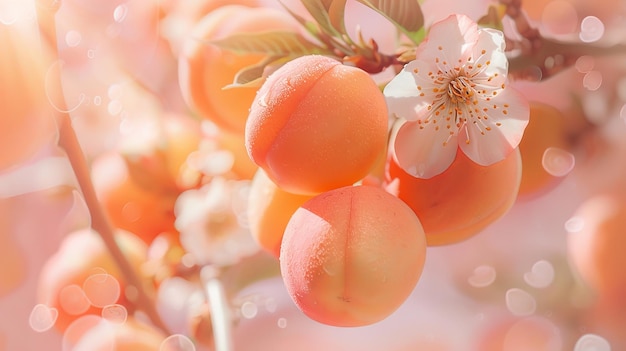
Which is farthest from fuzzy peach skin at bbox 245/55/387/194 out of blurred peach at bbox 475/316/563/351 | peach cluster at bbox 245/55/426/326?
blurred peach at bbox 475/316/563/351

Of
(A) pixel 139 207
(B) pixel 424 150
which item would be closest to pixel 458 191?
(B) pixel 424 150

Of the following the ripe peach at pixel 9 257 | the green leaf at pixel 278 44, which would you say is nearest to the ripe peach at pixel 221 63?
the green leaf at pixel 278 44

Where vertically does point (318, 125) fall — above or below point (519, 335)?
above

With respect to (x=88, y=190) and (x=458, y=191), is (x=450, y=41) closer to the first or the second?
(x=458, y=191)

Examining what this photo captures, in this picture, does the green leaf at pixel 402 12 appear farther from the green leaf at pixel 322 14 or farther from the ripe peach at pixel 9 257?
the ripe peach at pixel 9 257

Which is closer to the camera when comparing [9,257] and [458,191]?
[458,191]
